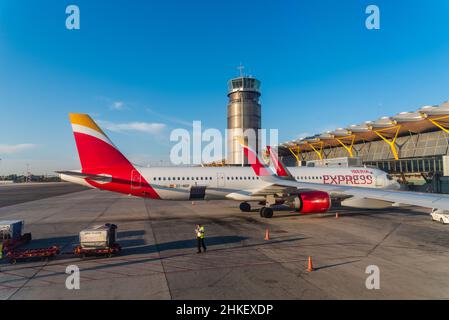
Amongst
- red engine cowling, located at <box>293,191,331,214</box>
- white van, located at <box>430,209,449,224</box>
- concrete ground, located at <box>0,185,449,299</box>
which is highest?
red engine cowling, located at <box>293,191,331,214</box>

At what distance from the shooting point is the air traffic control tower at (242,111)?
90.9 metres

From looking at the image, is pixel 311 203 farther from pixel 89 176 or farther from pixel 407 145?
pixel 407 145

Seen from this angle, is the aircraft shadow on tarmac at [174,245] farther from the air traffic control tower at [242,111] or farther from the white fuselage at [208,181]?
the air traffic control tower at [242,111]

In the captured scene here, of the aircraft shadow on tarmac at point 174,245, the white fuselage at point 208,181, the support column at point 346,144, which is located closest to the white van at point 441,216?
the white fuselage at point 208,181

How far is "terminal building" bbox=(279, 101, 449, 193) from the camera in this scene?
39.0 metres

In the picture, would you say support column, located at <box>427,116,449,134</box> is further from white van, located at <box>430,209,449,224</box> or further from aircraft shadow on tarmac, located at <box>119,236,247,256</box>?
aircraft shadow on tarmac, located at <box>119,236,247,256</box>

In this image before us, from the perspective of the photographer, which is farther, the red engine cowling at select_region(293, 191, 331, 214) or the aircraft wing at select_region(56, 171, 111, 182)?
the aircraft wing at select_region(56, 171, 111, 182)

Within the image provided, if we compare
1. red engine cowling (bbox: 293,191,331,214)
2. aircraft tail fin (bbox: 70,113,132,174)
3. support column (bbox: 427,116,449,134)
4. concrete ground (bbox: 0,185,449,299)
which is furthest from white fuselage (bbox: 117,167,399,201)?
support column (bbox: 427,116,449,134)

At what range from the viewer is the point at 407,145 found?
48969mm

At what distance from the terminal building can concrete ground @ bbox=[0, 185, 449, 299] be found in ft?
88.5

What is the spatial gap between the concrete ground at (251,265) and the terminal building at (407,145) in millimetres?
26964

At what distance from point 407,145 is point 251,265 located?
50171mm

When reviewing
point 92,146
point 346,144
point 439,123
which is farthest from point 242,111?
point 92,146
